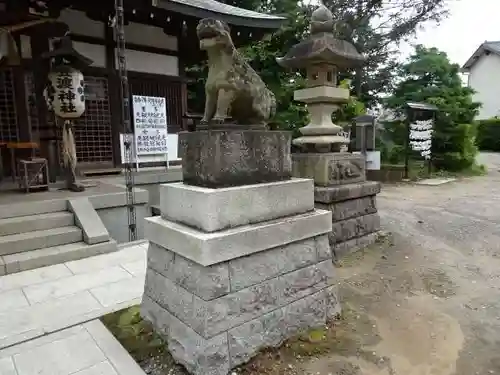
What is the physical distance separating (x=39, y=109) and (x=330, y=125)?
5.93 m

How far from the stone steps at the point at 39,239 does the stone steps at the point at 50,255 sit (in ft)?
0.19

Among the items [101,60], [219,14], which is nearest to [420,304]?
[219,14]

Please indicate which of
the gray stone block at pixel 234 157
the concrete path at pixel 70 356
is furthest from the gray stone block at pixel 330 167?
the concrete path at pixel 70 356

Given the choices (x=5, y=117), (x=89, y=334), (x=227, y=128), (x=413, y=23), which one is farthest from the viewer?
(x=413, y=23)

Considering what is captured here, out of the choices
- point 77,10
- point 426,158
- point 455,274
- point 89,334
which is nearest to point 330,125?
point 455,274

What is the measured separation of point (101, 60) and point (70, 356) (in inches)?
283

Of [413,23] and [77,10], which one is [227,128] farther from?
[413,23]

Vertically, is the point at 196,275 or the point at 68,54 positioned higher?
the point at 68,54

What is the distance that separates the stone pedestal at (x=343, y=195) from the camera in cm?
474

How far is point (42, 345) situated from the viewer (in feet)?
9.34

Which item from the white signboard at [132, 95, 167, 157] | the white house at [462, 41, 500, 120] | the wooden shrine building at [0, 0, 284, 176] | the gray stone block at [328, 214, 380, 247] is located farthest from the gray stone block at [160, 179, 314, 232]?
the white house at [462, 41, 500, 120]

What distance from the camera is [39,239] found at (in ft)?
15.8

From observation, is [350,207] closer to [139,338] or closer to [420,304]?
[420,304]

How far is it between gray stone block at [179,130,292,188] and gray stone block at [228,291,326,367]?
1087mm
